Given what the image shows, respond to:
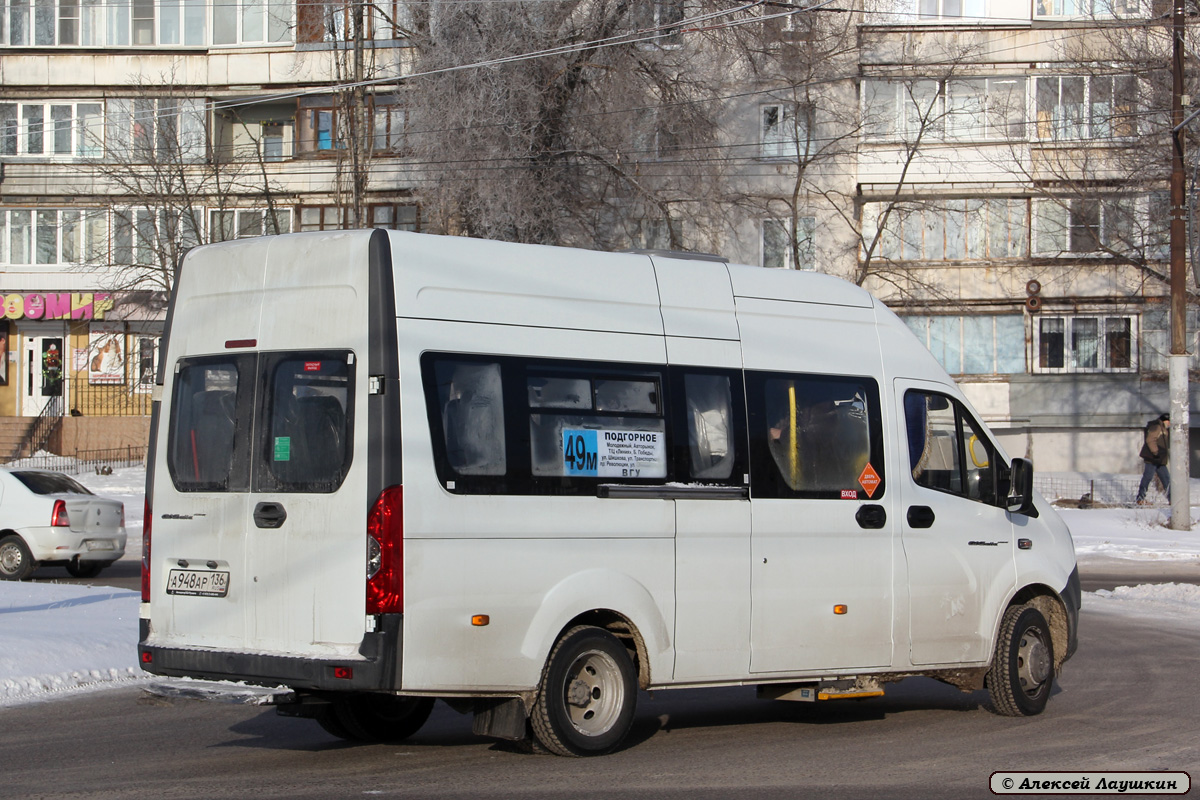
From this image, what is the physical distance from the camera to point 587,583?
7539 mm

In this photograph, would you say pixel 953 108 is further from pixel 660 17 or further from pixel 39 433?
pixel 39 433

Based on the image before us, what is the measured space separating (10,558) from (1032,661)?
45.7ft

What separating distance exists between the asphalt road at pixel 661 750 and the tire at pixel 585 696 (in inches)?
5.0

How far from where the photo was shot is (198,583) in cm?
754

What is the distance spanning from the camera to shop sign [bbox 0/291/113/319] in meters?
39.5

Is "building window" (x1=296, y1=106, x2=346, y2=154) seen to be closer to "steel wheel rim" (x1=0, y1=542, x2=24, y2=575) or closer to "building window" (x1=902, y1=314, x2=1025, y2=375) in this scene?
"building window" (x1=902, y1=314, x2=1025, y2=375)

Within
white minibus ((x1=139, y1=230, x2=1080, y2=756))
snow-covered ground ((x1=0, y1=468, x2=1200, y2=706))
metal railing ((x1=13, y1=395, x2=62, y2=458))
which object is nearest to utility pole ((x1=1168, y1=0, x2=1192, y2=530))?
snow-covered ground ((x1=0, y1=468, x2=1200, y2=706))

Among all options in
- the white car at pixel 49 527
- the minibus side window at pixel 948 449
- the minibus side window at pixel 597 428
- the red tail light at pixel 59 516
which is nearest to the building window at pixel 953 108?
the white car at pixel 49 527

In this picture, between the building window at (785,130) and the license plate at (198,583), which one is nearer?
the license plate at (198,583)

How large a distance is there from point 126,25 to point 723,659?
36479 millimetres

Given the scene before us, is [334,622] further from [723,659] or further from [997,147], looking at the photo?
[997,147]

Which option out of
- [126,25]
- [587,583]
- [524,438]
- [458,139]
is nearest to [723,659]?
[587,583]

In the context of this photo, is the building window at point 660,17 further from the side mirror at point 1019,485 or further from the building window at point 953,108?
the side mirror at point 1019,485

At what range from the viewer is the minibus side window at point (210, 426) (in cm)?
752
